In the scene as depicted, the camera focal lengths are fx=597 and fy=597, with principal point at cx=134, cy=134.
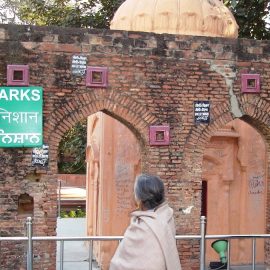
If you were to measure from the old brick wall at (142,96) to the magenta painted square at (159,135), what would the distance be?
0.09 m

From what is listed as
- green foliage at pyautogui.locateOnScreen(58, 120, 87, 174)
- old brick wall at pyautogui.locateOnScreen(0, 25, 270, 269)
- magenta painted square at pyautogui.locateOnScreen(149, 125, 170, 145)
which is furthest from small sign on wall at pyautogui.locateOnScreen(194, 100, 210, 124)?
green foliage at pyautogui.locateOnScreen(58, 120, 87, 174)

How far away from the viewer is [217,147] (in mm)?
12727

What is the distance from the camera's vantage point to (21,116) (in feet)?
29.4

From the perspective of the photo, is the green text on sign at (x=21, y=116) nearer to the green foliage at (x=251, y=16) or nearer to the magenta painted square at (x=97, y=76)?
the magenta painted square at (x=97, y=76)

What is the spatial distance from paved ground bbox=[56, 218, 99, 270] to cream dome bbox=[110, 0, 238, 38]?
4.94m

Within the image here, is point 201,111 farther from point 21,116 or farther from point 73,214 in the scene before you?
point 73,214

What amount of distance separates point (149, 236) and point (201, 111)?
6011 mm

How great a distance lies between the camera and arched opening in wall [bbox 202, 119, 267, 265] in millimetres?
12695

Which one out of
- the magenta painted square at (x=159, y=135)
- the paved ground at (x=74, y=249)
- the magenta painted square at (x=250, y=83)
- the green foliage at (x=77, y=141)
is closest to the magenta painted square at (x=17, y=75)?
the magenta painted square at (x=159, y=135)

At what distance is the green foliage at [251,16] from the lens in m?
15.5

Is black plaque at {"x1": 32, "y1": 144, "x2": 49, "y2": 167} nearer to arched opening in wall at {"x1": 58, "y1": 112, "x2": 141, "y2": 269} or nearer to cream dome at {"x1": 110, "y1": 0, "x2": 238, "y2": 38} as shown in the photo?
arched opening in wall at {"x1": 58, "y1": 112, "x2": 141, "y2": 269}

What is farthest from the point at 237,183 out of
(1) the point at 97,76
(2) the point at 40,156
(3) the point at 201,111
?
(2) the point at 40,156

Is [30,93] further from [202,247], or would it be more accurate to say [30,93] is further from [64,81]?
[202,247]

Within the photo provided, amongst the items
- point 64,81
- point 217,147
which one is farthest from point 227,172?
point 64,81
